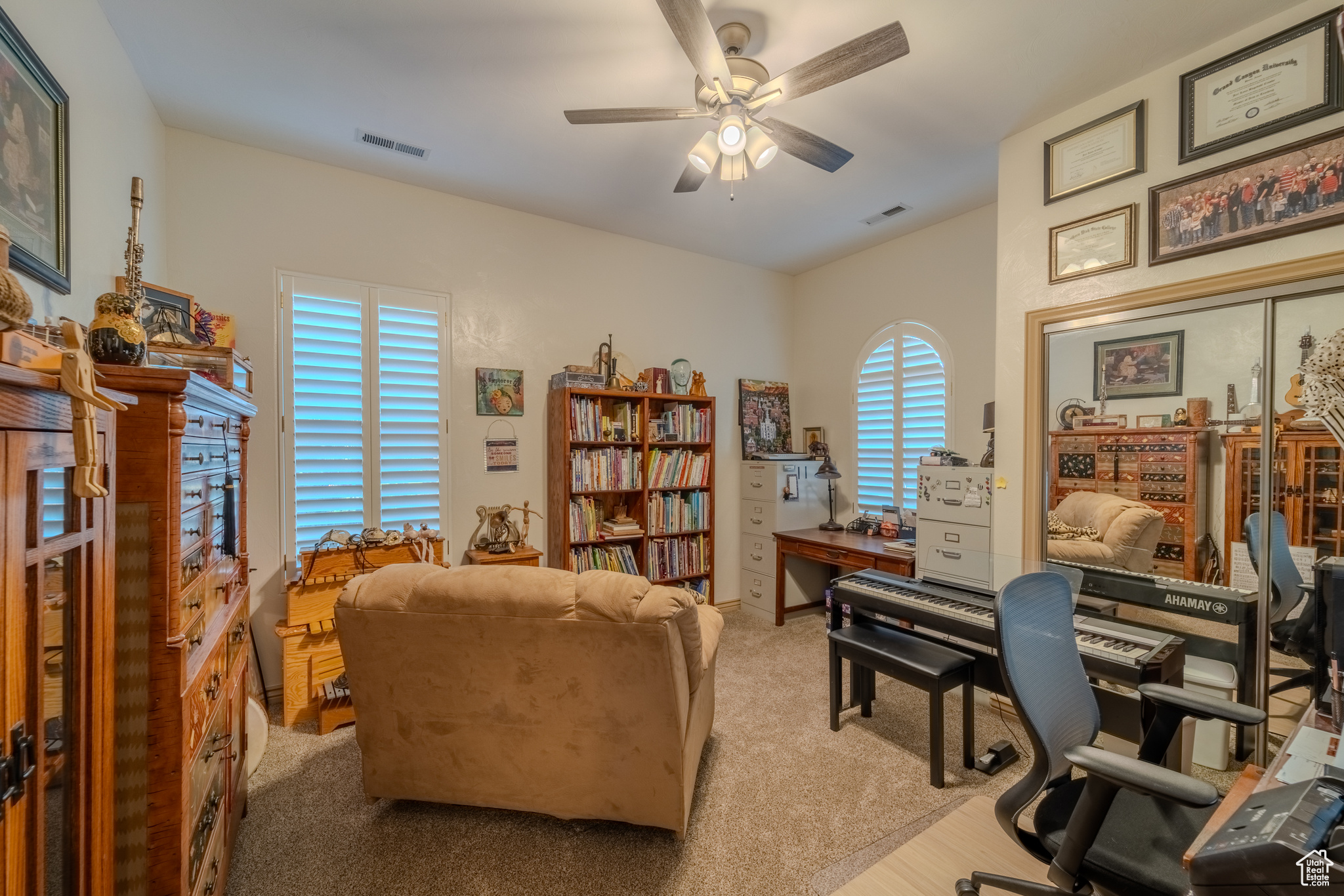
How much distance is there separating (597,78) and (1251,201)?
2549 mm

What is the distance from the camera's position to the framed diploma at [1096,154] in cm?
223

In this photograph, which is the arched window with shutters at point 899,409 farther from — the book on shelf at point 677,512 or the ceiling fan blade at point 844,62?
the ceiling fan blade at point 844,62

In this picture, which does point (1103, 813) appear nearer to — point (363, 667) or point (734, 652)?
point (363, 667)

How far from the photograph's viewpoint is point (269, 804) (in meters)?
1.99

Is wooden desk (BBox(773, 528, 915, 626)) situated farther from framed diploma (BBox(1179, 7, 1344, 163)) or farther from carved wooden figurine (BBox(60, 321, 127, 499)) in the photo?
carved wooden figurine (BBox(60, 321, 127, 499))

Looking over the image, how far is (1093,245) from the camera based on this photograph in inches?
93.0

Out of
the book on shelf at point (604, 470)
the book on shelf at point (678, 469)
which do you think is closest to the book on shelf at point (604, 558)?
the book on shelf at point (604, 470)

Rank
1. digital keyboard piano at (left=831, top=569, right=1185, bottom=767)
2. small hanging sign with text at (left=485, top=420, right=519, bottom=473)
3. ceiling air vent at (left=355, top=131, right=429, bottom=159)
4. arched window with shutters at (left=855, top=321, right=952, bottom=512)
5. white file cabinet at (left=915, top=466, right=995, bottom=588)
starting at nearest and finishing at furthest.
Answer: digital keyboard piano at (left=831, top=569, right=1185, bottom=767), ceiling air vent at (left=355, top=131, right=429, bottom=159), white file cabinet at (left=915, top=466, right=995, bottom=588), small hanging sign with text at (left=485, top=420, right=519, bottom=473), arched window with shutters at (left=855, top=321, right=952, bottom=512)

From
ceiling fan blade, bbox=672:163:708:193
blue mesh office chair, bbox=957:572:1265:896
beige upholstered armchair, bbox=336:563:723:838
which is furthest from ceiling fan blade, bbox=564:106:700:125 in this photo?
blue mesh office chair, bbox=957:572:1265:896

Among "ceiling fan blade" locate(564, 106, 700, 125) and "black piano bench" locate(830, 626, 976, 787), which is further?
"black piano bench" locate(830, 626, 976, 787)

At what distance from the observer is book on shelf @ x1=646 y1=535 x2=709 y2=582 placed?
12.4 ft

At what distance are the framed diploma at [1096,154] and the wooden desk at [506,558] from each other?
10.8 ft

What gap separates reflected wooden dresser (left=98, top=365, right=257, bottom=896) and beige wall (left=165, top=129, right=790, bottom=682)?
1.67 m

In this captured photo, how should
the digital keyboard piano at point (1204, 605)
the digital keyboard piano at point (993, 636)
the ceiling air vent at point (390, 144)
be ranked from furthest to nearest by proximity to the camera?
the ceiling air vent at point (390, 144) < the digital keyboard piano at point (1204, 605) < the digital keyboard piano at point (993, 636)
